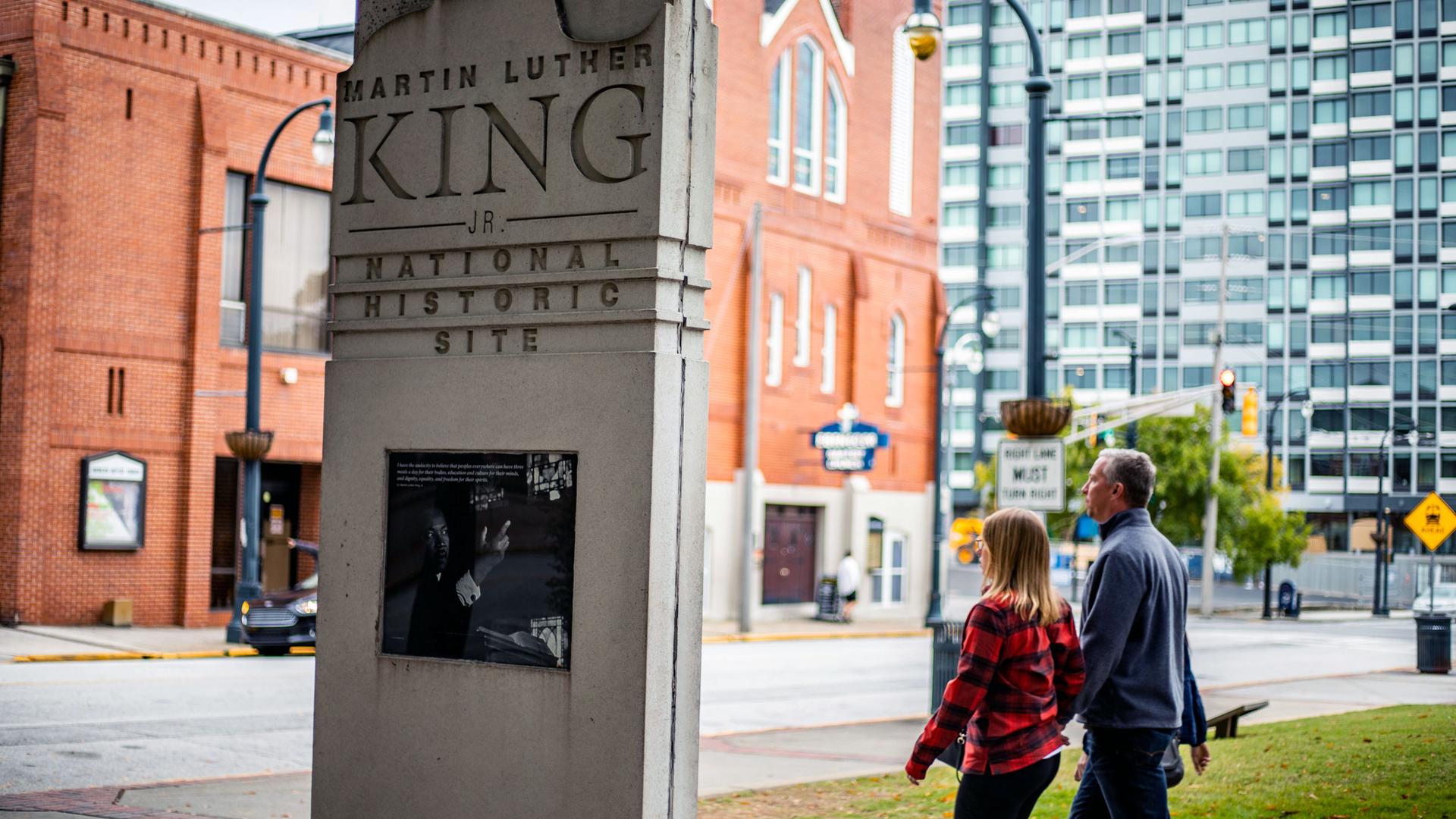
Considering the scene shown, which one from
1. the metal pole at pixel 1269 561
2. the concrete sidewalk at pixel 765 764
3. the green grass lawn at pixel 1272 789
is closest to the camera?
the concrete sidewalk at pixel 765 764

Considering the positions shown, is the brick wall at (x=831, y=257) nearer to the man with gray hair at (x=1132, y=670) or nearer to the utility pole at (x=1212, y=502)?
the utility pole at (x=1212, y=502)

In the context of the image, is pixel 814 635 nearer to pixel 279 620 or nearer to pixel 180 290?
pixel 279 620

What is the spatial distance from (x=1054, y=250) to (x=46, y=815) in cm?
8277

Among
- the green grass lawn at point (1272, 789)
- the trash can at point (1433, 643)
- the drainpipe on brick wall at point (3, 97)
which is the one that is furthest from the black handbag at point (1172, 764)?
the drainpipe on brick wall at point (3, 97)

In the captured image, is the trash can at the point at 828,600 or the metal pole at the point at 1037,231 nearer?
the metal pole at the point at 1037,231

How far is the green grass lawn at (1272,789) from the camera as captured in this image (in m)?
8.74

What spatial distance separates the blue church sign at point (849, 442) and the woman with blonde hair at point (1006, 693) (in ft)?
101

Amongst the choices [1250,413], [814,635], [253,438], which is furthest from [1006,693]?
[814,635]

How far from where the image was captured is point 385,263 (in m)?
6.21

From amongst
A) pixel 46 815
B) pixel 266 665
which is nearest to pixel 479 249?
pixel 46 815

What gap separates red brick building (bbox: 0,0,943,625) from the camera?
23.9 metres

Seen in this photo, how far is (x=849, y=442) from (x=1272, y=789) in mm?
27178

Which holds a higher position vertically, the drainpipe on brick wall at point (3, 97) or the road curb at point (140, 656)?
Result: the drainpipe on brick wall at point (3, 97)

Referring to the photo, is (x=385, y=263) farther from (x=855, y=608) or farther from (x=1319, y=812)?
(x=855, y=608)
